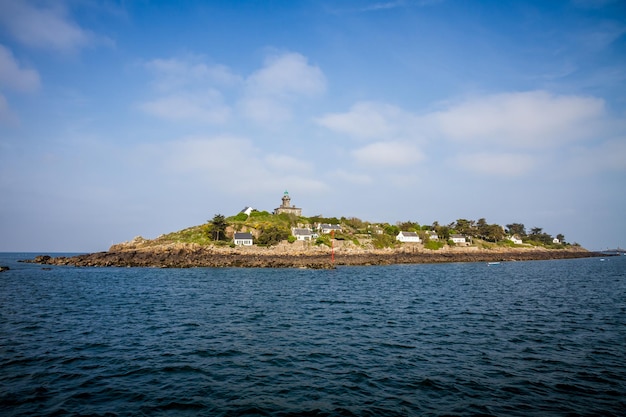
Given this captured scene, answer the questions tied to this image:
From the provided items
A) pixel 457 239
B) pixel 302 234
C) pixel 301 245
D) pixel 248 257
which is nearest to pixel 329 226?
pixel 302 234

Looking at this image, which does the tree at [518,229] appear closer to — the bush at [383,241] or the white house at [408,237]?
the white house at [408,237]

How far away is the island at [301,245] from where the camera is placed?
88.0 metres

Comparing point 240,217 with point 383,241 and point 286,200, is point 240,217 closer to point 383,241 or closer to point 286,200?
point 286,200

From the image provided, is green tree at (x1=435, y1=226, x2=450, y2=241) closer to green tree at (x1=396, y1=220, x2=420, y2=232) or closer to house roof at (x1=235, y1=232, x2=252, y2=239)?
green tree at (x1=396, y1=220, x2=420, y2=232)

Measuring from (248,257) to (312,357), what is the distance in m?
76.1

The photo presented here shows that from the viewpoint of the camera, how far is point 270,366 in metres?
16.3

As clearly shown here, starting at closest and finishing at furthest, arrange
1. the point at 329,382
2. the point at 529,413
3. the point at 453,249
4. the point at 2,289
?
the point at 529,413 < the point at 329,382 < the point at 2,289 < the point at 453,249

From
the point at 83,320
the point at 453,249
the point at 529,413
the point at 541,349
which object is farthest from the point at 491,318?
the point at 453,249

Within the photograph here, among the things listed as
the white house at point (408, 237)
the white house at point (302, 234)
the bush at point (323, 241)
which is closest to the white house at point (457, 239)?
the white house at point (408, 237)

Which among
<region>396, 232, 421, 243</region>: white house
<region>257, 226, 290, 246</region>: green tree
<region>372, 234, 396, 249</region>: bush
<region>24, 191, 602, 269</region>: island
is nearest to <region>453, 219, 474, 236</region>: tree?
<region>24, 191, 602, 269</region>: island

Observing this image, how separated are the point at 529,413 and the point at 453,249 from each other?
121465mm

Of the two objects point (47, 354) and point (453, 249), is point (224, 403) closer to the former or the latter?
point (47, 354)

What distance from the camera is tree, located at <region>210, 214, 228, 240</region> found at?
348 feet

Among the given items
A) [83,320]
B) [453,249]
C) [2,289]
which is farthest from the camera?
[453,249]
